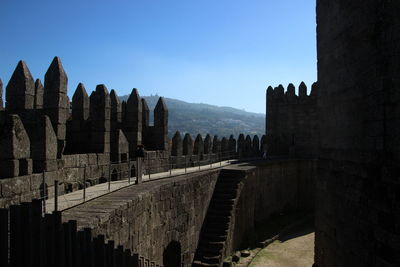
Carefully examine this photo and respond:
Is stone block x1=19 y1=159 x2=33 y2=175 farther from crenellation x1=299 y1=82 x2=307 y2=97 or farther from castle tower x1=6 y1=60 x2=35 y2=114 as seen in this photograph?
crenellation x1=299 y1=82 x2=307 y2=97

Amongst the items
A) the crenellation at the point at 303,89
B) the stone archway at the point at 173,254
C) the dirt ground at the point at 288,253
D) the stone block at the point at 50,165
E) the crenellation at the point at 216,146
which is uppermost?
the crenellation at the point at 303,89

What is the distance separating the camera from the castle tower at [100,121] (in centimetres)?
973

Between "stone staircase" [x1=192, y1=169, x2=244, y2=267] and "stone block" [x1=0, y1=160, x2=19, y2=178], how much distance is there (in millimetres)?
6270

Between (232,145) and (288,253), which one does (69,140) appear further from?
(232,145)

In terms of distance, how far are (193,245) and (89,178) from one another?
12.9 ft

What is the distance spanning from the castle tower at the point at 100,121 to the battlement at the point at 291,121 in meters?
13.9

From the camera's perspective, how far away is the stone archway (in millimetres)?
9828

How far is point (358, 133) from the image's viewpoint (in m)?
5.60

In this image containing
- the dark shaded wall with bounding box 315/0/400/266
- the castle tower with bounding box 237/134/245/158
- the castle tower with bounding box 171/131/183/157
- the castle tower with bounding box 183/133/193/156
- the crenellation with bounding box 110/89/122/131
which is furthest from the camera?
the castle tower with bounding box 237/134/245/158

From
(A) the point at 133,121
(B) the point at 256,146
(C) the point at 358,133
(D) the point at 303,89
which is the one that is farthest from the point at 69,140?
(D) the point at 303,89

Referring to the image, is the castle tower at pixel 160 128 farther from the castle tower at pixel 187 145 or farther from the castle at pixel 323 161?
the castle tower at pixel 187 145

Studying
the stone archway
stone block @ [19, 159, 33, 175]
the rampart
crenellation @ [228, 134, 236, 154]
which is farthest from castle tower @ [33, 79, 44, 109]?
crenellation @ [228, 134, 236, 154]

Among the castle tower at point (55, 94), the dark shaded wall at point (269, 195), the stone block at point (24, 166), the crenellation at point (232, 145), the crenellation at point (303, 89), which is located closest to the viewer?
the stone block at point (24, 166)

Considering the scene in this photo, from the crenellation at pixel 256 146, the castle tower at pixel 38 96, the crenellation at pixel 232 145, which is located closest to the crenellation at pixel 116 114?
the castle tower at pixel 38 96
